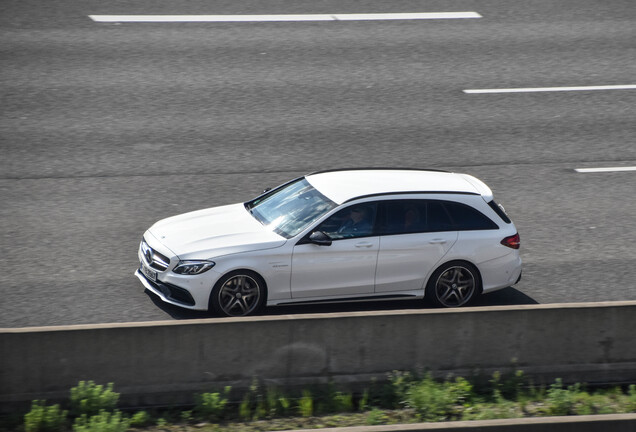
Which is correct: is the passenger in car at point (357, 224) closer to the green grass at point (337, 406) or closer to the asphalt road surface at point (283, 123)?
the asphalt road surface at point (283, 123)

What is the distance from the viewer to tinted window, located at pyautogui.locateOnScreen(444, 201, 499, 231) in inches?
404

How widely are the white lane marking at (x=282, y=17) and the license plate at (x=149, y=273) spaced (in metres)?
10.7

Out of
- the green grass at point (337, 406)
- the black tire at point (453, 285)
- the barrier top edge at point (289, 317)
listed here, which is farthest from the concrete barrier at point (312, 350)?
the black tire at point (453, 285)

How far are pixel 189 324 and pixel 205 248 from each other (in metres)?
1.69

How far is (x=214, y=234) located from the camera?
9.83m

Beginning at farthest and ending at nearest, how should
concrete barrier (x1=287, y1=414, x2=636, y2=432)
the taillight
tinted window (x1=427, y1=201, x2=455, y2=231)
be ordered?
the taillight < tinted window (x1=427, y1=201, x2=455, y2=231) < concrete barrier (x1=287, y1=414, x2=636, y2=432)

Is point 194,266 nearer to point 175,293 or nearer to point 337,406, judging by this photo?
point 175,293

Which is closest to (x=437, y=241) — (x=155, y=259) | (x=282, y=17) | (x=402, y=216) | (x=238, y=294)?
(x=402, y=216)

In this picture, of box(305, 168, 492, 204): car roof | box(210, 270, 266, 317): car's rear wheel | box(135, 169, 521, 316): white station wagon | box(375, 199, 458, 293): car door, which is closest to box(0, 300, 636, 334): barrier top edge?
box(210, 270, 266, 317): car's rear wheel

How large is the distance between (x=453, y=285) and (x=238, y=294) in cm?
255

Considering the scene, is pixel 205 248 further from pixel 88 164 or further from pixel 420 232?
pixel 88 164

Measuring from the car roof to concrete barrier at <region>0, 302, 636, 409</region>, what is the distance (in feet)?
7.20

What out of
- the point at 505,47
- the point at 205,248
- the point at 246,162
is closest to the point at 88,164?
the point at 246,162

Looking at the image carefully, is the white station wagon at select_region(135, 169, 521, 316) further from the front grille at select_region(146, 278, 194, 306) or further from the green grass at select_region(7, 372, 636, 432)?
the green grass at select_region(7, 372, 636, 432)
